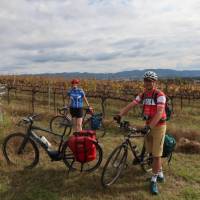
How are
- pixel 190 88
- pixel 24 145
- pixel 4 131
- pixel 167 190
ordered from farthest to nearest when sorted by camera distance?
pixel 190 88
pixel 4 131
pixel 24 145
pixel 167 190

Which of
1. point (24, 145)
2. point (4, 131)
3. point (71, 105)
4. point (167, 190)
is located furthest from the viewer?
point (71, 105)

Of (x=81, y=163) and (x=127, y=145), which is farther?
(x=81, y=163)

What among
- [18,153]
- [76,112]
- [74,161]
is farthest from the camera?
[76,112]

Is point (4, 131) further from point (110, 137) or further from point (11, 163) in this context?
point (110, 137)

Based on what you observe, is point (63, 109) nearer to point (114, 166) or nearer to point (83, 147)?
point (83, 147)

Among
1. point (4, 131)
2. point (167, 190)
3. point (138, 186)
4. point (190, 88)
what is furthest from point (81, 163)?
point (190, 88)

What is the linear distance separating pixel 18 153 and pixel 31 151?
0.77 feet

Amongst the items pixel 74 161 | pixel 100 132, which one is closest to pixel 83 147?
pixel 74 161

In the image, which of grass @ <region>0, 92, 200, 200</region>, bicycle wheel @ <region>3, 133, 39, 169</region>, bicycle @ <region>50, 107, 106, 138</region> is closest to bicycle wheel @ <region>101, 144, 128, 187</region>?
grass @ <region>0, 92, 200, 200</region>

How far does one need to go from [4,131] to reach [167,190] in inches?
158

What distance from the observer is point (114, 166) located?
5.66 meters

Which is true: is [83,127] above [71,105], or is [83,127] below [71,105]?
below

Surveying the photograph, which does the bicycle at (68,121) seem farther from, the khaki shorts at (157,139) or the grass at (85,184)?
the khaki shorts at (157,139)

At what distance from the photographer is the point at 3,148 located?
6.45 meters
